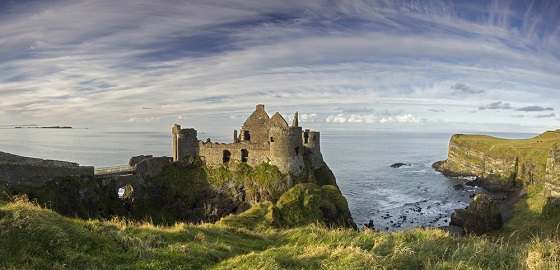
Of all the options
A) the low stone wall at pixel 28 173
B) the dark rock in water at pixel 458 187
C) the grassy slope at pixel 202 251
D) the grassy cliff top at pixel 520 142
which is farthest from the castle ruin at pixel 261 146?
the grassy cliff top at pixel 520 142

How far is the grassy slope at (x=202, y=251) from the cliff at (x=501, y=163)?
59.4 meters

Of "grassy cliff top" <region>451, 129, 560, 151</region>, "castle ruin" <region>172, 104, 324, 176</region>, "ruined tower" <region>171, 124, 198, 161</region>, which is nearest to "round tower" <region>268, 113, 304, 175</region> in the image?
"castle ruin" <region>172, 104, 324, 176</region>

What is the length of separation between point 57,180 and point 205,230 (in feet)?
79.2

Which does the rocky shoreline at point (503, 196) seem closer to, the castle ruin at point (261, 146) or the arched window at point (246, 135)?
the castle ruin at point (261, 146)

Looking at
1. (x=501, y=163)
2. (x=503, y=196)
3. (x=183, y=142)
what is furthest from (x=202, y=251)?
(x=501, y=163)

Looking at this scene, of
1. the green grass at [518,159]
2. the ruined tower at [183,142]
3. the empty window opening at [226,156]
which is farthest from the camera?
the green grass at [518,159]

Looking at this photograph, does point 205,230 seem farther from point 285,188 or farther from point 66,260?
point 285,188

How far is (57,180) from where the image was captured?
103 feet

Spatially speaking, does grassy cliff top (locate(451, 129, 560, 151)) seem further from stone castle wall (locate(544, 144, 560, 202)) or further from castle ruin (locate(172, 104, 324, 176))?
castle ruin (locate(172, 104, 324, 176))

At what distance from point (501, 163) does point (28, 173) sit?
283 feet

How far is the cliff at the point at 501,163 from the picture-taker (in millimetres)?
65562

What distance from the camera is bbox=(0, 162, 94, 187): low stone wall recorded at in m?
28.2

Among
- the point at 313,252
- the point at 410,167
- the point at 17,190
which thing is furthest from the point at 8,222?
the point at 410,167

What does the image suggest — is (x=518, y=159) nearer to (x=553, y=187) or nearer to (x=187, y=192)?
(x=553, y=187)
